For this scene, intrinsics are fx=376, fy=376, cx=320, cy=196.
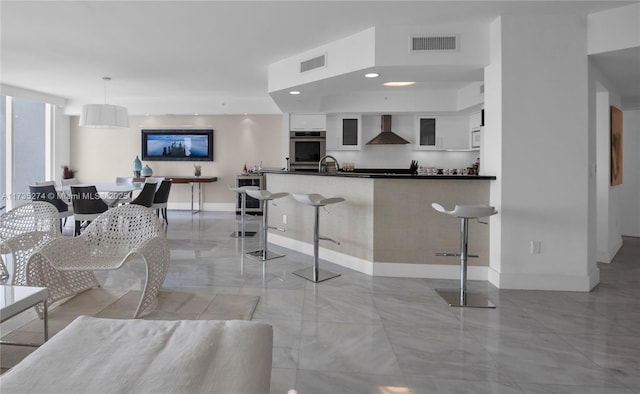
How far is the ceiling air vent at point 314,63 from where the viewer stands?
452 centimetres

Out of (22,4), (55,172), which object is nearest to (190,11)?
(22,4)

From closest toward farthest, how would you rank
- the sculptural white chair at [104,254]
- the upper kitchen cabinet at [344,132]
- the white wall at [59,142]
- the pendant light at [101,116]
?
the sculptural white chair at [104,254] < the pendant light at [101,116] < the upper kitchen cabinet at [344,132] < the white wall at [59,142]

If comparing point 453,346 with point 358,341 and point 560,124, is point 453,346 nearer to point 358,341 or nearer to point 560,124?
point 358,341

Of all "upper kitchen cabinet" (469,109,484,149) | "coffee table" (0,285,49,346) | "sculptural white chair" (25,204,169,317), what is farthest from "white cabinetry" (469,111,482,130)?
"coffee table" (0,285,49,346)

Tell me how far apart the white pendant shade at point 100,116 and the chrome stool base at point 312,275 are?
380 centimetres

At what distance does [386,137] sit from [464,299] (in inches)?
180

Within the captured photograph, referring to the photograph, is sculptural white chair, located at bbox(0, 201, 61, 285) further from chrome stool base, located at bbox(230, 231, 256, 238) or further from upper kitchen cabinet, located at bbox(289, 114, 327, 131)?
upper kitchen cabinet, located at bbox(289, 114, 327, 131)

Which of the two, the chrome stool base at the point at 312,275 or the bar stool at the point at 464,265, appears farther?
the chrome stool base at the point at 312,275

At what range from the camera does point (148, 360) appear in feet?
3.79

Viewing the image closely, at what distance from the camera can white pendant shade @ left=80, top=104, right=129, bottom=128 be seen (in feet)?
18.0

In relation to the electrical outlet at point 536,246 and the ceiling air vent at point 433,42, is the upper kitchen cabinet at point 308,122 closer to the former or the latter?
the ceiling air vent at point 433,42

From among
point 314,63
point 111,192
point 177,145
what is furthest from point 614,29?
point 177,145

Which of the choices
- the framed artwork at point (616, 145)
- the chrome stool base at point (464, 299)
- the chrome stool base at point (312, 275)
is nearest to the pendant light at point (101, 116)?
the chrome stool base at point (312, 275)

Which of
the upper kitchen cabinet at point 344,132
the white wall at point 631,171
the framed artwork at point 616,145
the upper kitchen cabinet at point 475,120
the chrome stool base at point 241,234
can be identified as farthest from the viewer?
the upper kitchen cabinet at point 344,132
